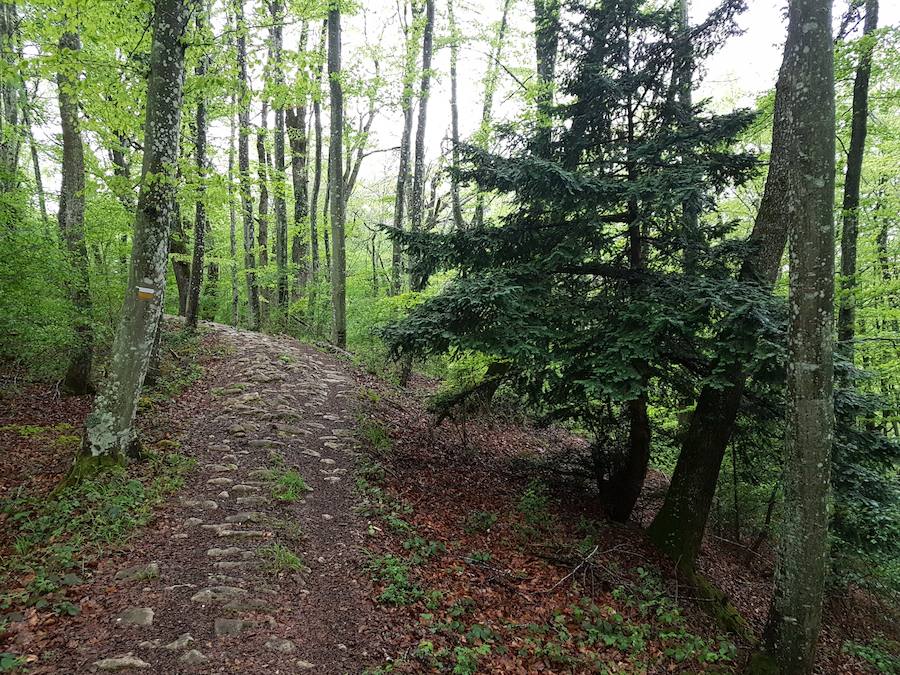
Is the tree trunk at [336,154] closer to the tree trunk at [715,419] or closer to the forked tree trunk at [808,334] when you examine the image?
the tree trunk at [715,419]

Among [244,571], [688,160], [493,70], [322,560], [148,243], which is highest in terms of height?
[493,70]

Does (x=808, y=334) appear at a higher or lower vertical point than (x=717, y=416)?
higher

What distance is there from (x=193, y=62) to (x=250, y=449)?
603cm

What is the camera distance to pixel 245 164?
42.7 ft

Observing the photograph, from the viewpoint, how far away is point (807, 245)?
4227 millimetres

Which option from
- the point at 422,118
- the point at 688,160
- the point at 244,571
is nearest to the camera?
the point at 244,571

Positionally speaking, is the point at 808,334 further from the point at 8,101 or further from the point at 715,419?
the point at 8,101

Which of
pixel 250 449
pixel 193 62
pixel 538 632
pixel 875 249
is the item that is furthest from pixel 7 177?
pixel 875 249

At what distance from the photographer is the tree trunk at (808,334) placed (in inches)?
164

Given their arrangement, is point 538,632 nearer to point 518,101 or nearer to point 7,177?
→ point 7,177

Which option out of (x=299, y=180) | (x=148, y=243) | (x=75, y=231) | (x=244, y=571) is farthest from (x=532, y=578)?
(x=299, y=180)

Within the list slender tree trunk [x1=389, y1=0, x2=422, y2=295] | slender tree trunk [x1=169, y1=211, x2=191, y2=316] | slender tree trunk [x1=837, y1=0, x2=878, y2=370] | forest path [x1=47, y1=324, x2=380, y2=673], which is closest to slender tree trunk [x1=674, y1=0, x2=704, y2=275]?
slender tree trunk [x1=837, y1=0, x2=878, y2=370]

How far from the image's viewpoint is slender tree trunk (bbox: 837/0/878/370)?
8445 mm

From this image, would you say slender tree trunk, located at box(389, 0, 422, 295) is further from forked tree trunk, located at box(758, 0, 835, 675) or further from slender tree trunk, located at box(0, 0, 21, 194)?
forked tree trunk, located at box(758, 0, 835, 675)
